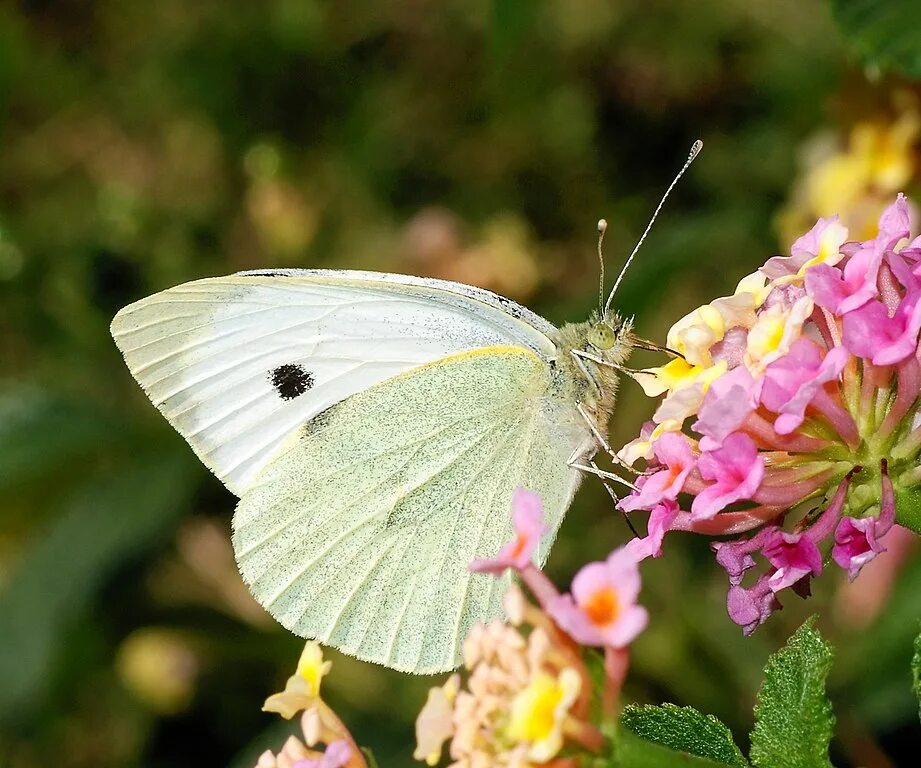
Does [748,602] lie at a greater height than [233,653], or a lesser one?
greater

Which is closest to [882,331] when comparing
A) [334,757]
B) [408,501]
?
[334,757]

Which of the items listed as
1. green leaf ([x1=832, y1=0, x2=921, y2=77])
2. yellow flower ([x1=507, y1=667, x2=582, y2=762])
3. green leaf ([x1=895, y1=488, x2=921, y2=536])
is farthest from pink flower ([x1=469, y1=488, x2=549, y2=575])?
green leaf ([x1=832, y1=0, x2=921, y2=77])

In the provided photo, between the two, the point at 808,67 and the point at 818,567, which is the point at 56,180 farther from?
the point at 818,567

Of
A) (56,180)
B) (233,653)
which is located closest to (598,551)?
(233,653)

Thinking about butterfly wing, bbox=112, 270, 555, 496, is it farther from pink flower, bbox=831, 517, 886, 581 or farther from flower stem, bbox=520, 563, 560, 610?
Answer: flower stem, bbox=520, 563, 560, 610

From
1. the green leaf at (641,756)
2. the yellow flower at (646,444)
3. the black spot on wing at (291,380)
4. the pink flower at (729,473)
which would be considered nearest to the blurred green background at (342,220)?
the black spot on wing at (291,380)

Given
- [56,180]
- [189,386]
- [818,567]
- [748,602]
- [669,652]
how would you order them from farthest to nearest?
[56,180]
[669,652]
[189,386]
[748,602]
[818,567]
